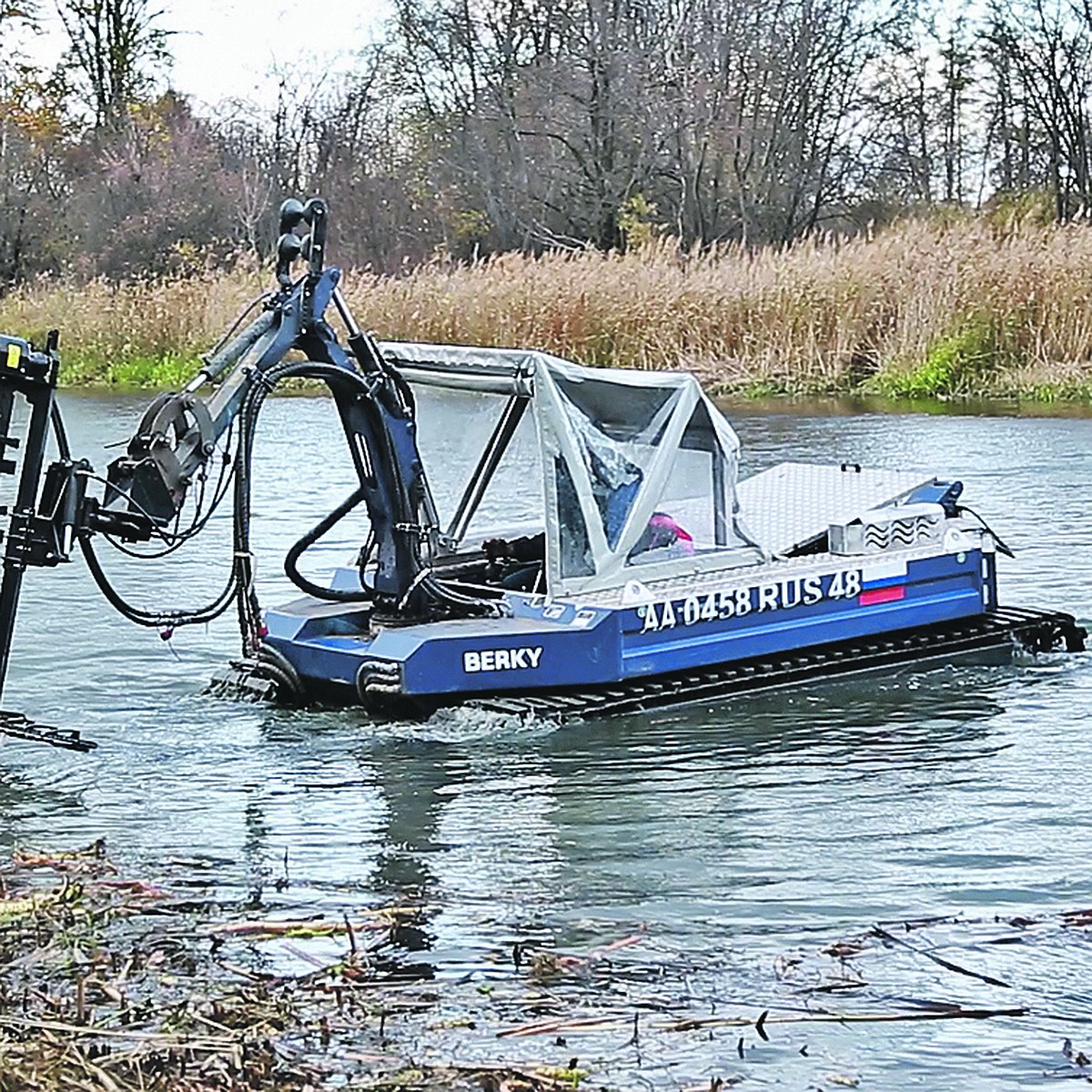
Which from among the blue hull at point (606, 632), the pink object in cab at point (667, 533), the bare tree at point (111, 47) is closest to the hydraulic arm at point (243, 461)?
the blue hull at point (606, 632)

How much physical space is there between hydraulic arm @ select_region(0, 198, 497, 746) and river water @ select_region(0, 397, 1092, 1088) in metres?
0.69

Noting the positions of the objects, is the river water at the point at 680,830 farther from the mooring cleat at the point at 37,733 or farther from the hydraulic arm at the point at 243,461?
the hydraulic arm at the point at 243,461

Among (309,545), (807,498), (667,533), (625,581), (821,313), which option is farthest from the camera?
(821,313)

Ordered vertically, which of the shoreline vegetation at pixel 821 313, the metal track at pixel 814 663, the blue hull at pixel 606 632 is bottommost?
the metal track at pixel 814 663

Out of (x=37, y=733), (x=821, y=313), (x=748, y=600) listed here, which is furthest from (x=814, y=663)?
(x=821, y=313)

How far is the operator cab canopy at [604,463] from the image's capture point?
10.7 meters

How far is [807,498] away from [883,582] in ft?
3.85

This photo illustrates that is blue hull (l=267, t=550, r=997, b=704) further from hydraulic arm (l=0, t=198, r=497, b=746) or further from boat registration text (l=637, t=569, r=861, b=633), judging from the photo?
hydraulic arm (l=0, t=198, r=497, b=746)

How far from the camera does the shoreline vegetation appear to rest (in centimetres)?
2792

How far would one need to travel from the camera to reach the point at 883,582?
11.6m

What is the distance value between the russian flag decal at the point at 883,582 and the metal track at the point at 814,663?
8.1 inches

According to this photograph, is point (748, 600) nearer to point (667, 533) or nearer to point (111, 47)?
point (667, 533)

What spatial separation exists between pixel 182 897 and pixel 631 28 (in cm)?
3658

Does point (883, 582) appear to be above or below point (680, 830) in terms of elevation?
above
